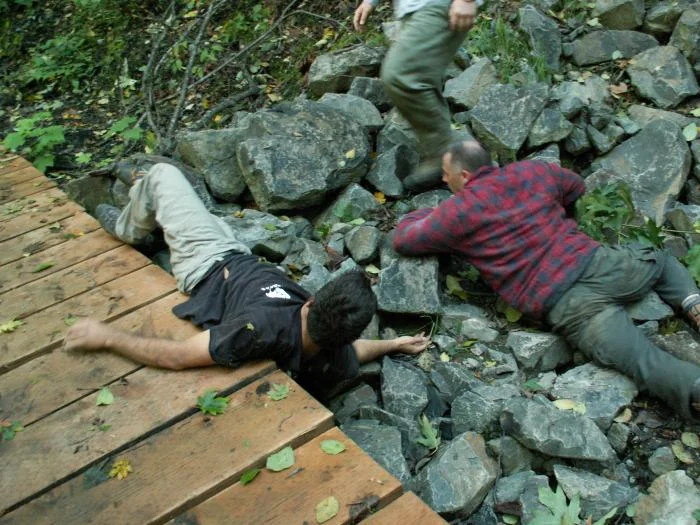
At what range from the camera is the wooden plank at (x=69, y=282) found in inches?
138

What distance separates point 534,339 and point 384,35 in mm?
3078

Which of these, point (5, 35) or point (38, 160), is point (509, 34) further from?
point (5, 35)

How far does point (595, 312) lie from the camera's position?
3.37 metres

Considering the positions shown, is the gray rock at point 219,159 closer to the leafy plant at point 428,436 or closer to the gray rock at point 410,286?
the gray rock at point 410,286

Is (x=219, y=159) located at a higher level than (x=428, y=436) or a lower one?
higher

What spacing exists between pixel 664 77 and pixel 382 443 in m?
3.56

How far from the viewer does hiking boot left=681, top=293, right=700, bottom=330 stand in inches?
136

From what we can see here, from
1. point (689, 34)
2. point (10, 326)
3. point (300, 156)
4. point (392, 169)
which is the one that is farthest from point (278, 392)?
point (689, 34)

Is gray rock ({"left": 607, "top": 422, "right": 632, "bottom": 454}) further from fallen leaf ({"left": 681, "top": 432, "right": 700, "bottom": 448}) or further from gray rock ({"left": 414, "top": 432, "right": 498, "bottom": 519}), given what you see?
gray rock ({"left": 414, "top": 432, "right": 498, "bottom": 519})

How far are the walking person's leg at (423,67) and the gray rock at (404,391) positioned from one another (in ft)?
4.94

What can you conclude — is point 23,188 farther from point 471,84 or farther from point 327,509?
point 327,509

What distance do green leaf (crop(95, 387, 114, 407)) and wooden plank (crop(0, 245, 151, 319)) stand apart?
837mm

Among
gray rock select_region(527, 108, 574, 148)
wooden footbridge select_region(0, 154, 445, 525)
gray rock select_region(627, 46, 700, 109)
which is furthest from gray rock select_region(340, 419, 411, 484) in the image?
gray rock select_region(627, 46, 700, 109)

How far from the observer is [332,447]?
2539 millimetres
